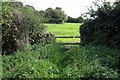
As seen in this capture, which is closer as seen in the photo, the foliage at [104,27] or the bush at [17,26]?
the bush at [17,26]

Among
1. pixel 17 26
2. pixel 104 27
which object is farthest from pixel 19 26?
pixel 104 27

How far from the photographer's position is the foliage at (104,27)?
7.21 meters

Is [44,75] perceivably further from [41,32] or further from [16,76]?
[41,32]

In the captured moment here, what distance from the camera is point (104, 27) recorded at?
7.66 metres

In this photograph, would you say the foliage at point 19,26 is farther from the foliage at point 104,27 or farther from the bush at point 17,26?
the foliage at point 104,27

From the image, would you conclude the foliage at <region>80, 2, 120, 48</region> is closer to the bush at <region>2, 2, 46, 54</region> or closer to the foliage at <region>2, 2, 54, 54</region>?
the foliage at <region>2, 2, 54, 54</region>

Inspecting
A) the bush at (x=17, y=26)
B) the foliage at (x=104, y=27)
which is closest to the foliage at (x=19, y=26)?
the bush at (x=17, y=26)

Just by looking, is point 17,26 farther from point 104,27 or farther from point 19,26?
point 104,27

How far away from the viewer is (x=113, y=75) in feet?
11.1

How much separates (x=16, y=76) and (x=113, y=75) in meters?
2.54

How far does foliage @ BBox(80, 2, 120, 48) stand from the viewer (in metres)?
7.21

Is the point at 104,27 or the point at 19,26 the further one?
the point at 104,27

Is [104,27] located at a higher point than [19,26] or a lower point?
lower

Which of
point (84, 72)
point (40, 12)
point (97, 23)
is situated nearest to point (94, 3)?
point (97, 23)
